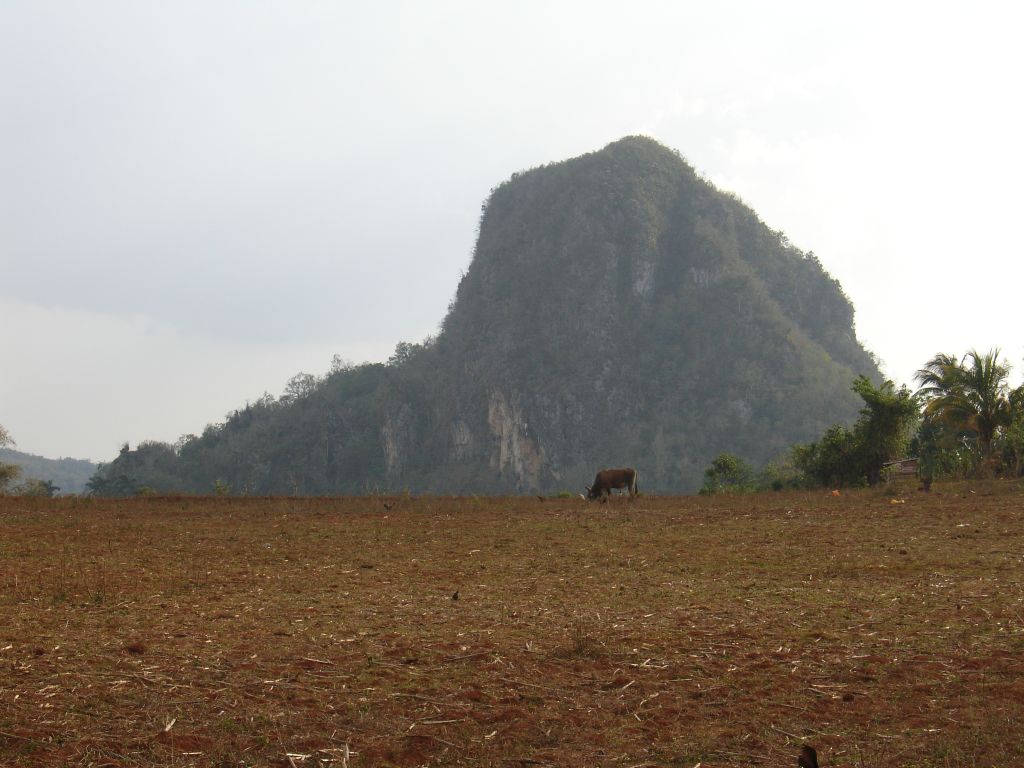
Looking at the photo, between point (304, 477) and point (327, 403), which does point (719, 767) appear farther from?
point (327, 403)

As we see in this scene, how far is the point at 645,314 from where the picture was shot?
132m

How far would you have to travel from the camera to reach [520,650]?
832 centimetres

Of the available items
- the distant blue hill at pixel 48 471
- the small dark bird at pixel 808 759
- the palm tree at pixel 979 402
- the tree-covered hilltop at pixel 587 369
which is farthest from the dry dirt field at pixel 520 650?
the distant blue hill at pixel 48 471

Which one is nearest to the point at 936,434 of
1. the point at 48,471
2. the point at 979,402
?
the point at 979,402

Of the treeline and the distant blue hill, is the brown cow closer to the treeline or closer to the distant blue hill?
the treeline

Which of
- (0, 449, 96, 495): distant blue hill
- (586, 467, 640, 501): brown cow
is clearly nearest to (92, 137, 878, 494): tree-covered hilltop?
(0, 449, 96, 495): distant blue hill

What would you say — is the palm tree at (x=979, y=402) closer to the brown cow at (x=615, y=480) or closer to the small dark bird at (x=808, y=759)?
the brown cow at (x=615, y=480)

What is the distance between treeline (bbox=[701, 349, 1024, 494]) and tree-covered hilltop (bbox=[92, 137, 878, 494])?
64.0 metres

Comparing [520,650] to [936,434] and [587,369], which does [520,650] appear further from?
[587,369]

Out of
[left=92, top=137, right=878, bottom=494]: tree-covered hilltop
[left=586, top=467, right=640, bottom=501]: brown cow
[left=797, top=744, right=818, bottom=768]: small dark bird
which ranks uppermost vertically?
[left=92, top=137, right=878, bottom=494]: tree-covered hilltop

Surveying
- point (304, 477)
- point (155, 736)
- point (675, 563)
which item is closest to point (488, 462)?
point (304, 477)

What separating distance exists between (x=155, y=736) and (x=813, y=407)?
102453mm

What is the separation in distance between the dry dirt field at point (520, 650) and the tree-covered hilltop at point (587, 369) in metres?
85.5

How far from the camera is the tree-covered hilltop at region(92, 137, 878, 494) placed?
358 ft
